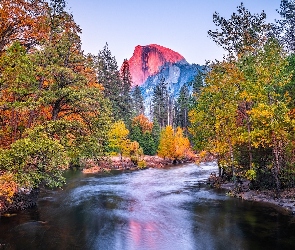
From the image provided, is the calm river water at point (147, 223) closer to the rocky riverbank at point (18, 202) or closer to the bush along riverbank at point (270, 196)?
the rocky riverbank at point (18, 202)

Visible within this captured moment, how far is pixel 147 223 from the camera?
17.7m

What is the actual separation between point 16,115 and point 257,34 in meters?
23.9

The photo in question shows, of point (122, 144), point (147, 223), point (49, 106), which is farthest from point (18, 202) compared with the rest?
point (122, 144)

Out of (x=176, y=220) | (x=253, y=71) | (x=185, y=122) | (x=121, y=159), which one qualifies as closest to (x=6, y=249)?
(x=176, y=220)

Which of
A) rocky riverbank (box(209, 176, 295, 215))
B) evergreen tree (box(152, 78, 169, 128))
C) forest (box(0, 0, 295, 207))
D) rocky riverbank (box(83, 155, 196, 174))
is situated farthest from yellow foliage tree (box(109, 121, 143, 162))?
evergreen tree (box(152, 78, 169, 128))

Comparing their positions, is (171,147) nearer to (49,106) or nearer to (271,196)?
(271,196)

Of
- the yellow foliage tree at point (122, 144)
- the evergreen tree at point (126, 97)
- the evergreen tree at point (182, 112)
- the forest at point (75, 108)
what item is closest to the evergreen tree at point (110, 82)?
the evergreen tree at point (126, 97)

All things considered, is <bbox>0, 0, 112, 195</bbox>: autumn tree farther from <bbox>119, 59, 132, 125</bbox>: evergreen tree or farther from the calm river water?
<bbox>119, 59, 132, 125</bbox>: evergreen tree

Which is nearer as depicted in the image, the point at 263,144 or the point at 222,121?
the point at 263,144

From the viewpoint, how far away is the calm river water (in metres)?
14.1

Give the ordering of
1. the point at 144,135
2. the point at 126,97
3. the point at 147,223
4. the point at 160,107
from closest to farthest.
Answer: the point at 147,223
the point at 144,135
the point at 126,97
the point at 160,107

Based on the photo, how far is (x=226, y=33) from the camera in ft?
102

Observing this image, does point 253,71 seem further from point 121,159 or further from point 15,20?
point 121,159

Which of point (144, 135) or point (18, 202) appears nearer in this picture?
point (18, 202)
